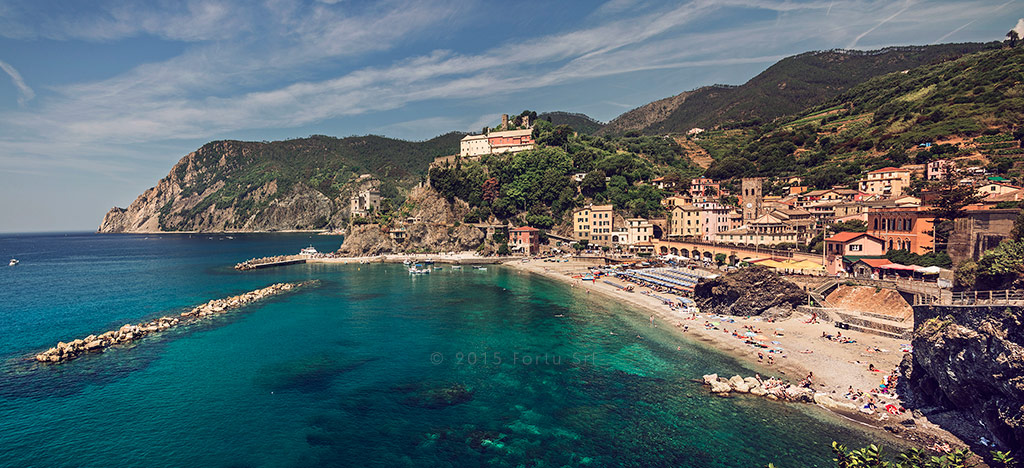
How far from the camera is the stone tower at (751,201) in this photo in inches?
3078

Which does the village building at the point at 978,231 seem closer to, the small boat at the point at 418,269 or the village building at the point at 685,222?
the village building at the point at 685,222

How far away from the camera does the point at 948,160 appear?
71.1 meters

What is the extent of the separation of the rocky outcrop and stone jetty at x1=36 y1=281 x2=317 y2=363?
5504 centimetres

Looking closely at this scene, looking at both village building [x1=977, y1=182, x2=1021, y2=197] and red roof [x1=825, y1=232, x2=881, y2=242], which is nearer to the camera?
red roof [x1=825, y1=232, x2=881, y2=242]

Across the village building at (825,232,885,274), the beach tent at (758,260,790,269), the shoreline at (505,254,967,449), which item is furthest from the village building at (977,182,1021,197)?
the shoreline at (505,254,967,449)

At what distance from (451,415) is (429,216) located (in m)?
88.5

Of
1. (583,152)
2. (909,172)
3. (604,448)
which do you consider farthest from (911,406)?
(583,152)

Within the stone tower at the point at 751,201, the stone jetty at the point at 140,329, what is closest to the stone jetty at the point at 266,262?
the stone jetty at the point at 140,329

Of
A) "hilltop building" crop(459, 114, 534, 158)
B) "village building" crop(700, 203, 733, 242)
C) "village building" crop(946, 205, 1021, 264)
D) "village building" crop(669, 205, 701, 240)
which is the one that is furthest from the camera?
"hilltop building" crop(459, 114, 534, 158)

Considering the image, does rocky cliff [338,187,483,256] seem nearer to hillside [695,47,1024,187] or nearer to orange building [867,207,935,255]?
hillside [695,47,1024,187]

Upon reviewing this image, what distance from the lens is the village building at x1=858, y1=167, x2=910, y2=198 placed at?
2778 inches

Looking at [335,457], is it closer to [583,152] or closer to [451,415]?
[451,415]

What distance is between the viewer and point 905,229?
4650 centimetres

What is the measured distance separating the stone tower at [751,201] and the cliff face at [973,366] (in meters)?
56.2
